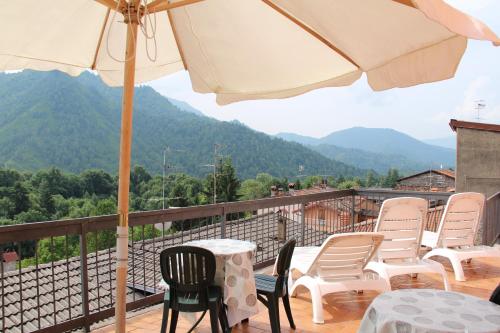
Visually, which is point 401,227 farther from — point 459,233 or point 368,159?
point 368,159

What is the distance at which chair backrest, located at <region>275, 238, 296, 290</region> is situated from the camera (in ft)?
10.2

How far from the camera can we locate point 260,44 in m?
3.33

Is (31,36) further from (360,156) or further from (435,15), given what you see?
(360,156)

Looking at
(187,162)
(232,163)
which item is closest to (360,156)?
(232,163)

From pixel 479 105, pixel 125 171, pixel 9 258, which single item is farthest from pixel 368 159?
pixel 125 171

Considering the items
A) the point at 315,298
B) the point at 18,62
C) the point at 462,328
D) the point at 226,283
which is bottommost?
the point at 315,298

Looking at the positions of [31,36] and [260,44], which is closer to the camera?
[31,36]

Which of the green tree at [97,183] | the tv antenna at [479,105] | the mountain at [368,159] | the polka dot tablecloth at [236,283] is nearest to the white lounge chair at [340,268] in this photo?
the polka dot tablecloth at [236,283]

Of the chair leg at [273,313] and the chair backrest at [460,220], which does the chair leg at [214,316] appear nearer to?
the chair leg at [273,313]

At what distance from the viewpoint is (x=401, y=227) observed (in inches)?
177

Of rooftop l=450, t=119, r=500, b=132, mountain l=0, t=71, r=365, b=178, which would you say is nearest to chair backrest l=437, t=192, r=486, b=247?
rooftop l=450, t=119, r=500, b=132

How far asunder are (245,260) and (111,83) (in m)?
2.09

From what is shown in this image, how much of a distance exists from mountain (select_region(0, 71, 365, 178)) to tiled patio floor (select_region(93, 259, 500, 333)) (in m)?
50.1

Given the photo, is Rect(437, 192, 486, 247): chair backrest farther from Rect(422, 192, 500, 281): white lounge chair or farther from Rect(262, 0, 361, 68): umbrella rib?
Rect(262, 0, 361, 68): umbrella rib
